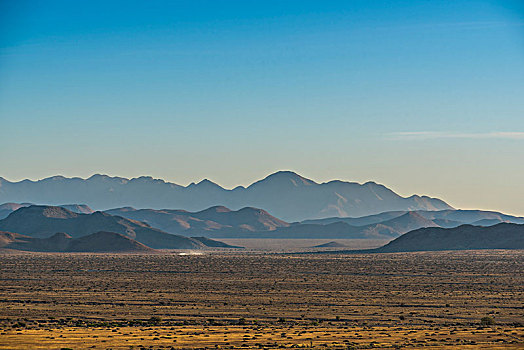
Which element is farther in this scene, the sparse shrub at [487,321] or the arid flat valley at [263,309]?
the sparse shrub at [487,321]

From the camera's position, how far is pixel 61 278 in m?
99.9

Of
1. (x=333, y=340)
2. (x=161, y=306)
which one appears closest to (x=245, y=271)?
(x=161, y=306)

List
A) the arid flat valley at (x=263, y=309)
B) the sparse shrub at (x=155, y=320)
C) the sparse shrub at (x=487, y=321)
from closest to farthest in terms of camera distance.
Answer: the arid flat valley at (x=263, y=309) < the sparse shrub at (x=487, y=321) < the sparse shrub at (x=155, y=320)

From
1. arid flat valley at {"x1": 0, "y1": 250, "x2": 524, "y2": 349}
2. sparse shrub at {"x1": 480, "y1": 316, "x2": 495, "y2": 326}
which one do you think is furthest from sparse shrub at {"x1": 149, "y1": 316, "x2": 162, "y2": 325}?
sparse shrub at {"x1": 480, "y1": 316, "x2": 495, "y2": 326}

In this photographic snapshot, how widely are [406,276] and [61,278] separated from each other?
48024 mm

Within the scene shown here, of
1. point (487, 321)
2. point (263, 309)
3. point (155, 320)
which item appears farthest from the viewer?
point (263, 309)

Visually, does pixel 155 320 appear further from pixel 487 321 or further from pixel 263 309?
pixel 487 321

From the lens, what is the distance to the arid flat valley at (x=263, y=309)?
42812 millimetres

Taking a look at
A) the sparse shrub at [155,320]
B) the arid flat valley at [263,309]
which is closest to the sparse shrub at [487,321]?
the arid flat valley at [263,309]

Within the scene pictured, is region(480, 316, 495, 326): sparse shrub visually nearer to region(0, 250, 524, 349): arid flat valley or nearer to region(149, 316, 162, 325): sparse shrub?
region(0, 250, 524, 349): arid flat valley

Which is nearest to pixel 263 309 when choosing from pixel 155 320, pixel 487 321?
pixel 155 320

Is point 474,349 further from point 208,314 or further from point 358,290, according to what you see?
point 358,290

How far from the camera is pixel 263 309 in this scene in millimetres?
62531

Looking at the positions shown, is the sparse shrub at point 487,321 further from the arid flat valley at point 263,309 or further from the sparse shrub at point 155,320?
the sparse shrub at point 155,320
